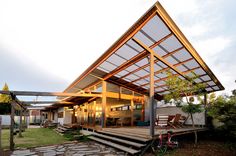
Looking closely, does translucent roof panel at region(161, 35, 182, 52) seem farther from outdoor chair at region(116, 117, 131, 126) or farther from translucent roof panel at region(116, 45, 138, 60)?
outdoor chair at region(116, 117, 131, 126)

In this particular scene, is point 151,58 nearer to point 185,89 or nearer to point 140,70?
point 140,70

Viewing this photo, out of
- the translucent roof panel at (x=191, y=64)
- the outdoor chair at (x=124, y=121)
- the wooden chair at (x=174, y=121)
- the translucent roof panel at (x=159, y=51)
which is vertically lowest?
the outdoor chair at (x=124, y=121)

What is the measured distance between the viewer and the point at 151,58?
25.5 feet

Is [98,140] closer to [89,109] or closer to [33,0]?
[89,109]

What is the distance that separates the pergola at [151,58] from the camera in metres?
6.78

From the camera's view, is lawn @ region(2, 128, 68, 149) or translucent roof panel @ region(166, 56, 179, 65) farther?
translucent roof panel @ region(166, 56, 179, 65)

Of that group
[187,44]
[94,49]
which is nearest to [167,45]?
[187,44]

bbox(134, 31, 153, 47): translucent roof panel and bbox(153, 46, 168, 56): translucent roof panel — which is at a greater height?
bbox(134, 31, 153, 47): translucent roof panel

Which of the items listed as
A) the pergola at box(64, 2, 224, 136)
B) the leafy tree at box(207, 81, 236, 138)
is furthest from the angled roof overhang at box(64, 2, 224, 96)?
the leafy tree at box(207, 81, 236, 138)

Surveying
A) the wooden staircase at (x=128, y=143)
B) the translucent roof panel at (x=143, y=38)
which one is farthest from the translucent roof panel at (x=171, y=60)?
the wooden staircase at (x=128, y=143)

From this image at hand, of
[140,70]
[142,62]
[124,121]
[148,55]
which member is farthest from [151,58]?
[124,121]

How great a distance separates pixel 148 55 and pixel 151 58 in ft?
1.88

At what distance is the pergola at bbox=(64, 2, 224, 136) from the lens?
267 inches

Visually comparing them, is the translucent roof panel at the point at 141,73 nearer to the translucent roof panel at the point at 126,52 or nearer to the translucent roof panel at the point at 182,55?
the translucent roof panel at the point at 126,52
